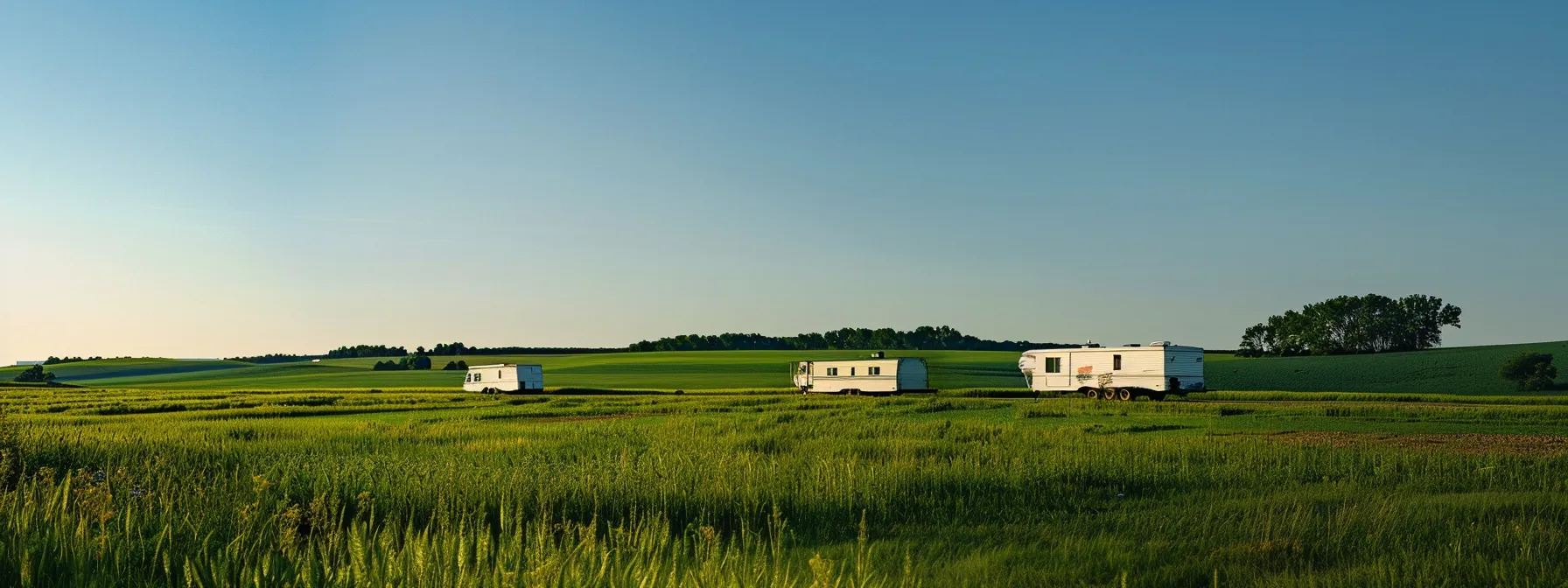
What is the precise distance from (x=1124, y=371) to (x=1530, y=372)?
123 feet

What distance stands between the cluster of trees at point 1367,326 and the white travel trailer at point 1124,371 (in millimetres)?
74663

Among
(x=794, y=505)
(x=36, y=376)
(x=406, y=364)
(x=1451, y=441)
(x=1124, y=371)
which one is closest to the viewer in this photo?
(x=794, y=505)

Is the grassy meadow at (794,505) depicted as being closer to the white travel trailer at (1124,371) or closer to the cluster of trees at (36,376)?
the white travel trailer at (1124,371)

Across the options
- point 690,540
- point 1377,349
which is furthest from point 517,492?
point 1377,349

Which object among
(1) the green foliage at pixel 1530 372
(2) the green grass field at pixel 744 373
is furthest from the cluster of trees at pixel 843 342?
(1) the green foliage at pixel 1530 372

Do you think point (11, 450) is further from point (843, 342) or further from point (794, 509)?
point (843, 342)

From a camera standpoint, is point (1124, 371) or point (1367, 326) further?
point (1367, 326)

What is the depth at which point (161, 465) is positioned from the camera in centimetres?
1383

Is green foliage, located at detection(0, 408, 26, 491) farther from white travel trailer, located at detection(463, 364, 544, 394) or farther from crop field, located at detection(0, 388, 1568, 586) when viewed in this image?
white travel trailer, located at detection(463, 364, 544, 394)

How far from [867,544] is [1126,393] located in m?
37.8

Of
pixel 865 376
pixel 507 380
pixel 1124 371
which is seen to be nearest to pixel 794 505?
pixel 1124 371

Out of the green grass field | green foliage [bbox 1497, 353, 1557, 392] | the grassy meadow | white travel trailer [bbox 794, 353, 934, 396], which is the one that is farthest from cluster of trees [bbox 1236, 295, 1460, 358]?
the grassy meadow

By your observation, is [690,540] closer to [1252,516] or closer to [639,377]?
[1252,516]

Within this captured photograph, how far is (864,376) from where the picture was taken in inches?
2186
